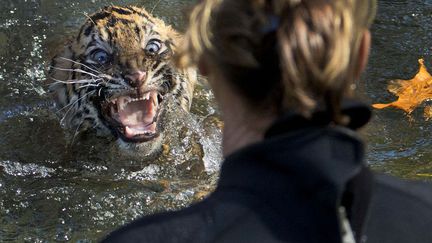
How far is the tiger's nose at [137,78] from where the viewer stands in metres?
4.46

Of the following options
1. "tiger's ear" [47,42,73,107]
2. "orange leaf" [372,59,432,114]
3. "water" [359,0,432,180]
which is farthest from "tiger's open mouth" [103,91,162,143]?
"orange leaf" [372,59,432,114]

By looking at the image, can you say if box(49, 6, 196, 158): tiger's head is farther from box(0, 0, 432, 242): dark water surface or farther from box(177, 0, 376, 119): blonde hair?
box(177, 0, 376, 119): blonde hair

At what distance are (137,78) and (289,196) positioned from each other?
3.02m

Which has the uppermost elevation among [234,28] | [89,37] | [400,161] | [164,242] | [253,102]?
[234,28]

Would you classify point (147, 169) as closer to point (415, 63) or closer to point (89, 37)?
point (89, 37)

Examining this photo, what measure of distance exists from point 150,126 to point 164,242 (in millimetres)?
3134

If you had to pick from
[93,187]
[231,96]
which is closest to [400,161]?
[93,187]

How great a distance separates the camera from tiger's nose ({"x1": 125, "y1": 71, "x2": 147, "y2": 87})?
14.6 feet

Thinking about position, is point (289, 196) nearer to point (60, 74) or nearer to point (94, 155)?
point (94, 155)

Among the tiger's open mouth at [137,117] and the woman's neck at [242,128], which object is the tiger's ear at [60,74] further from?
the woman's neck at [242,128]

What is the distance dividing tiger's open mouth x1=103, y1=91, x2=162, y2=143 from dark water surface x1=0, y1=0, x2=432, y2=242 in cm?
22

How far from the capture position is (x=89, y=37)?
16.3 feet

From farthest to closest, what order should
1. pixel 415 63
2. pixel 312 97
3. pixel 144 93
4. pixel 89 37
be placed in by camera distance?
pixel 415 63 → pixel 89 37 → pixel 144 93 → pixel 312 97

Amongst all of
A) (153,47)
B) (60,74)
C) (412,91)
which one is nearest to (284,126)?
(153,47)
